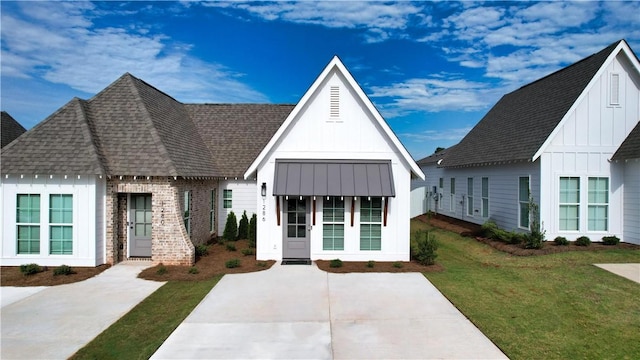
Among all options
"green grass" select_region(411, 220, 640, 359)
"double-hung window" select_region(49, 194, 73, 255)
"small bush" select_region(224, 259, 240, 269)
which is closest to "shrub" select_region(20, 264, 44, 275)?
"double-hung window" select_region(49, 194, 73, 255)

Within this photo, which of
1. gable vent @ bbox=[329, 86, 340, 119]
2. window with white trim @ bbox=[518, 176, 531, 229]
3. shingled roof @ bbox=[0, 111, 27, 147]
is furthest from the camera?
shingled roof @ bbox=[0, 111, 27, 147]

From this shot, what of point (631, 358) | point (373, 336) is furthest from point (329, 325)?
point (631, 358)

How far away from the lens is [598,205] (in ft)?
51.0

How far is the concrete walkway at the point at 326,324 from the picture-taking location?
21.7 feet

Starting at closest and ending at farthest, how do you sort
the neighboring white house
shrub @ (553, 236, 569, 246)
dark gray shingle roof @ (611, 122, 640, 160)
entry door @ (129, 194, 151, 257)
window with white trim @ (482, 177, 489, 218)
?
entry door @ (129, 194, 151, 257), dark gray shingle roof @ (611, 122, 640, 160), shrub @ (553, 236, 569, 246), the neighboring white house, window with white trim @ (482, 177, 489, 218)

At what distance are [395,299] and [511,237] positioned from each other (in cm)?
932

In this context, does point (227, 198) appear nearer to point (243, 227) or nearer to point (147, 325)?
point (243, 227)

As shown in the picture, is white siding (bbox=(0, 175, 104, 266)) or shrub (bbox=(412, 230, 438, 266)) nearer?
white siding (bbox=(0, 175, 104, 266))

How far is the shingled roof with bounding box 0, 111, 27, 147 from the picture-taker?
23430mm

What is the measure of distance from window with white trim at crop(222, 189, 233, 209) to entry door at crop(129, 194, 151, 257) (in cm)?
516

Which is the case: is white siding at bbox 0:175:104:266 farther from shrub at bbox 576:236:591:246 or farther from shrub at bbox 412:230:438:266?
shrub at bbox 576:236:591:246

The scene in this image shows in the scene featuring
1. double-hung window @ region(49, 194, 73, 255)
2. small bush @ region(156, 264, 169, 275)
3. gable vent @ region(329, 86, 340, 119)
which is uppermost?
gable vent @ region(329, 86, 340, 119)

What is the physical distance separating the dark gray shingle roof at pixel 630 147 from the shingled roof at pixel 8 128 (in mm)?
33368

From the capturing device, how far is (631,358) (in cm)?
641
